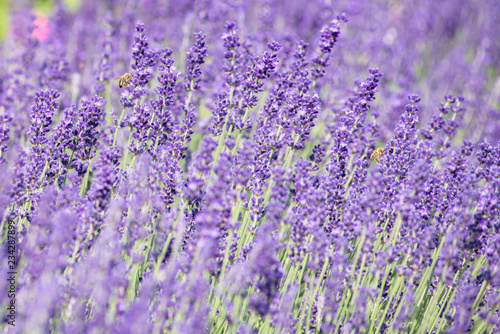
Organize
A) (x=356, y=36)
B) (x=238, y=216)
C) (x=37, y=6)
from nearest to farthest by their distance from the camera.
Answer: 1. (x=238, y=216)
2. (x=356, y=36)
3. (x=37, y=6)

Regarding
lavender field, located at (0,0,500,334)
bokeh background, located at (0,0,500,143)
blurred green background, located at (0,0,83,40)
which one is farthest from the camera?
blurred green background, located at (0,0,83,40)

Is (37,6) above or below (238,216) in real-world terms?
above

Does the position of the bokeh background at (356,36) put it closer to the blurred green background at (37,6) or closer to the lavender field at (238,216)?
the blurred green background at (37,6)

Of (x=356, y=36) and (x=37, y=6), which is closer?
(x=356, y=36)

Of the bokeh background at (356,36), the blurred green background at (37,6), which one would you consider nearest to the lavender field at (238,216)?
→ the bokeh background at (356,36)

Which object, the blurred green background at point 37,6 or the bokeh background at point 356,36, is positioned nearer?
the bokeh background at point 356,36

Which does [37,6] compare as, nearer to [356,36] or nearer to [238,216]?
[356,36]

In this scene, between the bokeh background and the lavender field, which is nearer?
the lavender field

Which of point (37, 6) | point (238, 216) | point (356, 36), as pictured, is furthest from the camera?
point (37, 6)

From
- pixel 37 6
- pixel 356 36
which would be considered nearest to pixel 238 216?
pixel 356 36

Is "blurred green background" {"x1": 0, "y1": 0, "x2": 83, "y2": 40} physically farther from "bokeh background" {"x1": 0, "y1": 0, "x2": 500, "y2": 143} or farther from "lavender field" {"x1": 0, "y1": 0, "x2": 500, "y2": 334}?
"lavender field" {"x1": 0, "y1": 0, "x2": 500, "y2": 334}

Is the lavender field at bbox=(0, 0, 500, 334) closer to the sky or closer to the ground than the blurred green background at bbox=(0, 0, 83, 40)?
closer to the ground

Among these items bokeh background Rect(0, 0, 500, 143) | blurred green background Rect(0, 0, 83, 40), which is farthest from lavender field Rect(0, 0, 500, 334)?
blurred green background Rect(0, 0, 83, 40)
